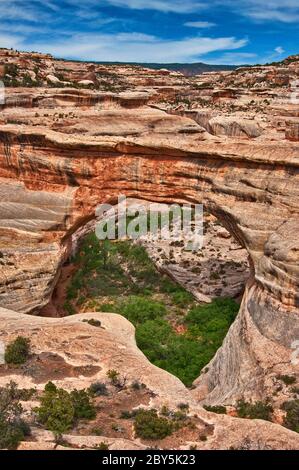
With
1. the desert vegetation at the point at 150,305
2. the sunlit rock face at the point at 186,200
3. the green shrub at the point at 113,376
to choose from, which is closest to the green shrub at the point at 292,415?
the sunlit rock face at the point at 186,200

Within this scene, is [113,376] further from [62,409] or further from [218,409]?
[218,409]

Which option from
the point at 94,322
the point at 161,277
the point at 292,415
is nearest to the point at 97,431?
the point at 292,415

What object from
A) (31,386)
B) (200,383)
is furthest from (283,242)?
(31,386)

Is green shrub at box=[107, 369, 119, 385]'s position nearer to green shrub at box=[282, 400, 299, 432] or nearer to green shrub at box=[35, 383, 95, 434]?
green shrub at box=[35, 383, 95, 434]

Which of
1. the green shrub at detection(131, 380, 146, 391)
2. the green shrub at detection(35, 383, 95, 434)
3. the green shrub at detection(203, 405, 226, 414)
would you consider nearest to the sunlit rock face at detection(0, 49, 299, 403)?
the green shrub at detection(203, 405, 226, 414)

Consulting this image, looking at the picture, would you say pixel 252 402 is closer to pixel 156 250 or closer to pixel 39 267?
pixel 39 267

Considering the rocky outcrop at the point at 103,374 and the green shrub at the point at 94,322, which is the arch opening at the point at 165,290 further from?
the rocky outcrop at the point at 103,374

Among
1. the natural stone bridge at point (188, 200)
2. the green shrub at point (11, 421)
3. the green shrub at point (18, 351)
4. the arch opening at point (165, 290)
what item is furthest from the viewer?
the arch opening at point (165, 290)
